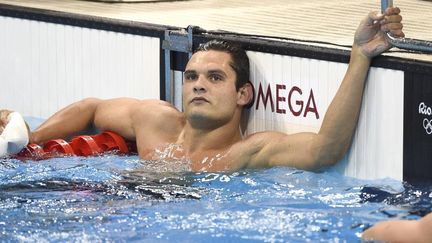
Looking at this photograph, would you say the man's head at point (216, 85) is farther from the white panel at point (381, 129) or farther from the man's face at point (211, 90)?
the white panel at point (381, 129)

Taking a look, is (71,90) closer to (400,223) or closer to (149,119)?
(149,119)

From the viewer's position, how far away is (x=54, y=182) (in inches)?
189

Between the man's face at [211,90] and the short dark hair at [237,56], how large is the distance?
23mm

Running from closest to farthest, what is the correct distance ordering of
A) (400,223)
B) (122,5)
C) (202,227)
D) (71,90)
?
(400,223) → (202,227) → (71,90) → (122,5)

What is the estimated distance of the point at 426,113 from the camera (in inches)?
182

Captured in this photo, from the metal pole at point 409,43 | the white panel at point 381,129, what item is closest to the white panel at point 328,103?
the white panel at point 381,129

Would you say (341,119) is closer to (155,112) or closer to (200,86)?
(200,86)

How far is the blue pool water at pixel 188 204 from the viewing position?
4117mm

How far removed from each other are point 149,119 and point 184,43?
0.41 metres

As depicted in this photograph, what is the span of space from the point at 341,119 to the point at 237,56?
63cm

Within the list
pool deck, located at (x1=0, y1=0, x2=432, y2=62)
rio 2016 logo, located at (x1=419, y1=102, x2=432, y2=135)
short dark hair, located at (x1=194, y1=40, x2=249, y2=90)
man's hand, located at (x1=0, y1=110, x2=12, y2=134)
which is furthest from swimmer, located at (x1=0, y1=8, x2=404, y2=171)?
pool deck, located at (x1=0, y1=0, x2=432, y2=62)

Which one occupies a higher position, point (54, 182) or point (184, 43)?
point (184, 43)

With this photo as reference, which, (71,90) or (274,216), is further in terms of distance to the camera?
(71,90)

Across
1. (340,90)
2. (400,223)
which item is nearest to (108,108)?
(340,90)
